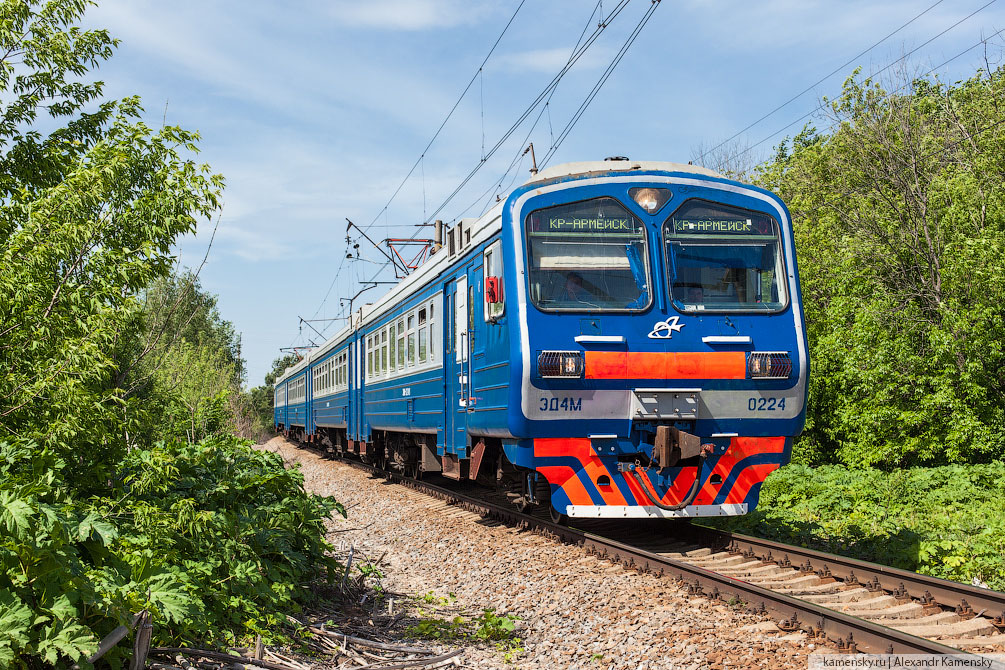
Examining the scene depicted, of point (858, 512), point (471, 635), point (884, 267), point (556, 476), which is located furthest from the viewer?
point (884, 267)

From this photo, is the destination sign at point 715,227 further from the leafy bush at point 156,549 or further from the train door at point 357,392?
the train door at point 357,392

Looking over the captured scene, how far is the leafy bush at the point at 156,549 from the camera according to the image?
371 cm

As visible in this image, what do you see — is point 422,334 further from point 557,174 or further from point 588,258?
point 588,258

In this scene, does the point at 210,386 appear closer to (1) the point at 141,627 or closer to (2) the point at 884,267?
(2) the point at 884,267

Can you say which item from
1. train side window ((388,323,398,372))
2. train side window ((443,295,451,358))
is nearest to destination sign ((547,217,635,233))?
train side window ((443,295,451,358))

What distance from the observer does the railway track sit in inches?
197

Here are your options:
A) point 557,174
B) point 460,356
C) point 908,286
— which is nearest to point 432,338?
point 460,356

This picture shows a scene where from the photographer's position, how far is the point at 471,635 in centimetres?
576

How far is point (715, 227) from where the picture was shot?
862 centimetres

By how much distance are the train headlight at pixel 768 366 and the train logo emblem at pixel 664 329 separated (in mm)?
790

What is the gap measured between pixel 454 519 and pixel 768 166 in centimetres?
1748

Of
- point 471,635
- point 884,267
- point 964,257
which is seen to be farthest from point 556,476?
point 884,267

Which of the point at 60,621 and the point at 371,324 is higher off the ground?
the point at 371,324

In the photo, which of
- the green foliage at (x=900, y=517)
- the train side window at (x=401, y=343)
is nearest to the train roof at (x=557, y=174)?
the train side window at (x=401, y=343)
